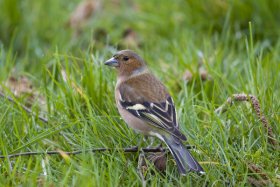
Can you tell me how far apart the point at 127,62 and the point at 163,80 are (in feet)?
1.77

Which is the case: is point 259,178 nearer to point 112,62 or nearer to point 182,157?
point 182,157

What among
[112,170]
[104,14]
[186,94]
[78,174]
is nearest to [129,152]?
[112,170]

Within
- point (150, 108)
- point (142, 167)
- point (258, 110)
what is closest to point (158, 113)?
point (150, 108)

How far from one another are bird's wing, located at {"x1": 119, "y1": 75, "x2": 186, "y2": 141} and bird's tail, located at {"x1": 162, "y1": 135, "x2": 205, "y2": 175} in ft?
0.17

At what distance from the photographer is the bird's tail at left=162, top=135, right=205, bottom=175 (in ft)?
12.7

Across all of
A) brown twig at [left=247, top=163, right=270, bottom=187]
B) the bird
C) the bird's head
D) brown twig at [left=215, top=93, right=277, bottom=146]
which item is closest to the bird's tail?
the bird

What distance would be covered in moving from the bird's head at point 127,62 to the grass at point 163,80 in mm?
126

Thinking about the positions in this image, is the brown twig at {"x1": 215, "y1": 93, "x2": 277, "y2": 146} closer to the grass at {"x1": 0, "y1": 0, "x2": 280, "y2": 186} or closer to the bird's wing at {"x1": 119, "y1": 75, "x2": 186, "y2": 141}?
the grass at {"x1": 0, "y1": 0, "x2": 280, "y2": 186}

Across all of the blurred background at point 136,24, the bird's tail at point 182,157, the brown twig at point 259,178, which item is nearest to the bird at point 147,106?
the bird's tail at point 182,157

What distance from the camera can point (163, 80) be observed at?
5.68m

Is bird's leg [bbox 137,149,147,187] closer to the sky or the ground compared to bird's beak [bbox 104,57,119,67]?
closer to the ground

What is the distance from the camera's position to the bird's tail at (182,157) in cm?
388

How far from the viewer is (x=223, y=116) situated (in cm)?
470

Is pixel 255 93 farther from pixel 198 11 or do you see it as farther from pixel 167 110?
pixel 198 11
